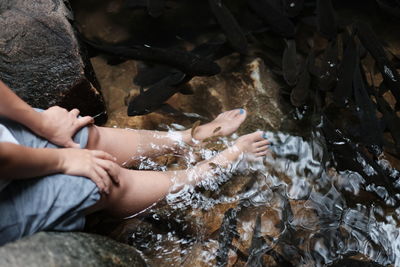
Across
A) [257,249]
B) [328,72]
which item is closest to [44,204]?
[257,249]

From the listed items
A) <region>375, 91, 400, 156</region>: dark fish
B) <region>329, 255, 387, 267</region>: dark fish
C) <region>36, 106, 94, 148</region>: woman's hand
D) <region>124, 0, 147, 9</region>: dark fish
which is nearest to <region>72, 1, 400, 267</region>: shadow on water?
<region>329, 255, 387, 267</region>: dark fish

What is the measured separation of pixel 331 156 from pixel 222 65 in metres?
1.05

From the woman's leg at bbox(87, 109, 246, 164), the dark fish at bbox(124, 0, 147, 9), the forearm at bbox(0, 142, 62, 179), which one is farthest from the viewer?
the dark fish at bbox(124, 0, 147, 9)

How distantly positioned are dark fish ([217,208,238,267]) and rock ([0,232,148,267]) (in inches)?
14.9

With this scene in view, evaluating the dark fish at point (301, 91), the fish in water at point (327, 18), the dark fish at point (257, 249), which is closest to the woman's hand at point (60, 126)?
the dark fish at point (257, 249)

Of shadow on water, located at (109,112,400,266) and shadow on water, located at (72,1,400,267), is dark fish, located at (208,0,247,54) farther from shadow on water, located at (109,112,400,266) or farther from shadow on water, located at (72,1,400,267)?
shadow on water, located at (109,112,400,266)

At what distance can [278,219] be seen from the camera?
216 centimetres

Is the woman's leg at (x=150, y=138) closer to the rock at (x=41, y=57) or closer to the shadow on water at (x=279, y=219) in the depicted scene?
the shadow on water at (x=279, y=219)

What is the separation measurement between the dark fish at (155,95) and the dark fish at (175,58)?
70 mm

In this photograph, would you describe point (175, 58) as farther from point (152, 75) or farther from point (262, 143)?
point (262, 143)

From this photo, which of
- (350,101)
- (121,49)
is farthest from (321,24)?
(121,49)

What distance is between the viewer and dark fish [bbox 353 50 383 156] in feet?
7.57

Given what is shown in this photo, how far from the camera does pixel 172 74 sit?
8.76ft

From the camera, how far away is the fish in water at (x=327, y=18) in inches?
→ 111
